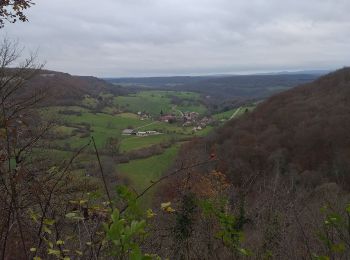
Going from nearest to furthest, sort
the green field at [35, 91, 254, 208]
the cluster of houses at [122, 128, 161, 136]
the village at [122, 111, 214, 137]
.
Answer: the green field at [35, 91, 254, 208] → the cluster of houses at [122, 128, 161, 136] → the village at [122, 111, 214, 137]

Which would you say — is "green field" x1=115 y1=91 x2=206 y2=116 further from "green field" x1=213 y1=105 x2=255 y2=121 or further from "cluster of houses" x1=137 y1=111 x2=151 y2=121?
"green field" x1=213 y1=105 x2=255 y2=121

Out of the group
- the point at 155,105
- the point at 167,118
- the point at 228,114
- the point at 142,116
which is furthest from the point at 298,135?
the point at 155,105

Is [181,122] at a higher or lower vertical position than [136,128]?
lower

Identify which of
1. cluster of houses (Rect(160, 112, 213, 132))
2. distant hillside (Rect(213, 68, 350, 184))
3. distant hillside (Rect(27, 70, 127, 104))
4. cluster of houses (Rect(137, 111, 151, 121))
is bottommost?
cluster of houses (Rect(160, 112, 213, 132))

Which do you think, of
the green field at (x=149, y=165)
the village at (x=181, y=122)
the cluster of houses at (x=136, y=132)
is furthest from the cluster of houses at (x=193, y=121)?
the green field at (x=149, y=165)

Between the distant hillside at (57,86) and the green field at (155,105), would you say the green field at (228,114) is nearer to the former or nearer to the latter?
the green field at (155,105)

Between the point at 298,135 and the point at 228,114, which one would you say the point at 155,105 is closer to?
the point at 228,114

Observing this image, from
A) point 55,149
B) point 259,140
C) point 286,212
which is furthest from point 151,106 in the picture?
point 286,212

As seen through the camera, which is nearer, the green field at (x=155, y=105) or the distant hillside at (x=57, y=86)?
the distant hillside at (x=57, y=86)

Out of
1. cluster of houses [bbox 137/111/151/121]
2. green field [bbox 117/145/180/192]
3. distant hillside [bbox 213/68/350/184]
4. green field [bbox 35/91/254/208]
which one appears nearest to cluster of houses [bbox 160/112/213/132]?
green field [bbox 35/91/254/208]

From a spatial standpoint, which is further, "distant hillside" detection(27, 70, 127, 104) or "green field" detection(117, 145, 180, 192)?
"green field" detection(117, 145, 180, 192)

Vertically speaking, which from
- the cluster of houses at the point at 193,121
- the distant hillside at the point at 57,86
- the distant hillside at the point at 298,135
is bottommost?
the cluster of houses at the point at 193,121

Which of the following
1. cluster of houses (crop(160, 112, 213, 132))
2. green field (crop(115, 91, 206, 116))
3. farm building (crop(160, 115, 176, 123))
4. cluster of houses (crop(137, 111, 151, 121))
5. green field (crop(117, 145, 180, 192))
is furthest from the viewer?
green field (crop(115, 91, 206, 116))
